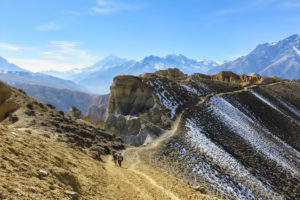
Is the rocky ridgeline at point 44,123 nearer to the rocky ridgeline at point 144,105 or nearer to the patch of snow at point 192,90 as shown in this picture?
→ the rocky ridgeline at point 144,105

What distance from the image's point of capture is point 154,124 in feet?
116

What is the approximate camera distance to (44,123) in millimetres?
24359

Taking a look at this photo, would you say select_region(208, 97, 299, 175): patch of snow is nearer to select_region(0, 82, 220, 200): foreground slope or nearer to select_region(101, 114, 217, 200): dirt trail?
select_region(0, 82, 220, 200): foreground slope

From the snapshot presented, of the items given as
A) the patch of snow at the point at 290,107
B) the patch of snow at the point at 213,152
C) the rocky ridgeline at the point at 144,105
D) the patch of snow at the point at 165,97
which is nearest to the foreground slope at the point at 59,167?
the patch of snow at the point at 213,152

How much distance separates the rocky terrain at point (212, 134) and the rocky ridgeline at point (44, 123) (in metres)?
6.53

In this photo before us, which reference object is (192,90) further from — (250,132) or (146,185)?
(146,185)

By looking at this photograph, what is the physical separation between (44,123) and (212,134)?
23413 mm

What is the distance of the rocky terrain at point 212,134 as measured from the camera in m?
23.9

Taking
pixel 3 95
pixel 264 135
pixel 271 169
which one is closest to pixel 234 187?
pixel 271 169

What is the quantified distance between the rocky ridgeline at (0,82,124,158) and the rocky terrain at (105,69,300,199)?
6.53 metres

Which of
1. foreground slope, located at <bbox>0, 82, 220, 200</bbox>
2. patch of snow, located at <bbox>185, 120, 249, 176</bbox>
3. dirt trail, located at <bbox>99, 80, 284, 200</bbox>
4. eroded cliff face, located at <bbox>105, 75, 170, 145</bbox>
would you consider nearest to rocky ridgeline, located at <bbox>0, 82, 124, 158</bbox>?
foreground slope, located at <bbox>0, 82, 220, 200</bbox>

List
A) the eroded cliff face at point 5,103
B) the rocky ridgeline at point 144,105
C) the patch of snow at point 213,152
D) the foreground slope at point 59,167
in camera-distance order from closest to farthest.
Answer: the foreground slope at point 59,167 → the patch of snow at point 213,152 → the eroded cliff face at point 5,103 → the rocky ridgeline at point 144,105

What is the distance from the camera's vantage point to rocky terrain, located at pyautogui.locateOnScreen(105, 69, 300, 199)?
23859mm

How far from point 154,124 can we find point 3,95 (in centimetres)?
2170
